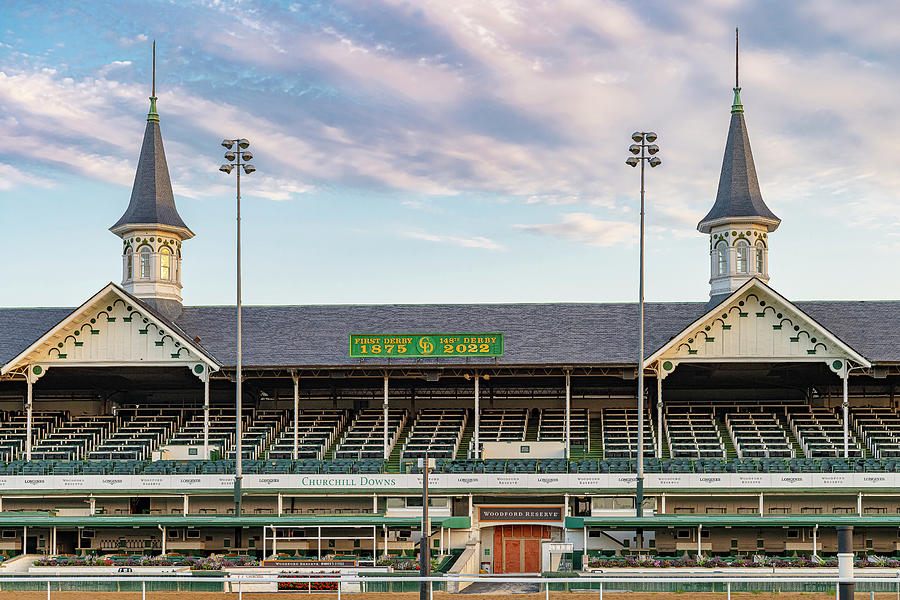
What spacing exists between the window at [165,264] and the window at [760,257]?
29.4 metres

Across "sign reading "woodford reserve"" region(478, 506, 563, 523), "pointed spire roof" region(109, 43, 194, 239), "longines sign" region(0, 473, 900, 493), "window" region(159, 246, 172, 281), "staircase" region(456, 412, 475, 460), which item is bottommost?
"sign reading "woodford reserve"" region(478, 506, 563, 523)

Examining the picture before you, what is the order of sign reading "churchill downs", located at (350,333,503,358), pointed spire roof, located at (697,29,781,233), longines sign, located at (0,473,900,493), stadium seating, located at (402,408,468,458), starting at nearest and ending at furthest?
longines sign, located at (0,473,900,493) → sign reading "churchill downs", located at (350,333,503,358) → stadium seating, located at (402,408,468,458) → pointed spire roof, located at (697,29,781,233)

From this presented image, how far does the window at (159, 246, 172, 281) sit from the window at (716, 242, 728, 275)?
90.5 feet

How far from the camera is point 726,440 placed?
48.9 metres

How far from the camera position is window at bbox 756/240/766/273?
179ft

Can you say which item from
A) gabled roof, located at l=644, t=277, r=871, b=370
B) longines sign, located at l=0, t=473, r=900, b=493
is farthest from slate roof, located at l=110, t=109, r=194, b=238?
gabled roof, located at l=644, t=277, r=871, b=370

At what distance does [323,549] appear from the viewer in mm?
41906

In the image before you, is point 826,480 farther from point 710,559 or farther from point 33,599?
point 33,599

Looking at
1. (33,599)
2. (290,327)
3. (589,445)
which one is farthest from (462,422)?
(33,599)

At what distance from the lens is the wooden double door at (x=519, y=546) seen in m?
45.2

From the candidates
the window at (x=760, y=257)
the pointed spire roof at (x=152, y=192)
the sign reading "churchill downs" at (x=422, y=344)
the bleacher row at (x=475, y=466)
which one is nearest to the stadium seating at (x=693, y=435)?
the bleacher row at (x=475, y=466)

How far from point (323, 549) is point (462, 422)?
11.5 m

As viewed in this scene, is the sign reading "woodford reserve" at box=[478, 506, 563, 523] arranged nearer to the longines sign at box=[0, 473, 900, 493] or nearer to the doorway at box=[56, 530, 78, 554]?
the longines sign at box=[0, 473, 900, 493]

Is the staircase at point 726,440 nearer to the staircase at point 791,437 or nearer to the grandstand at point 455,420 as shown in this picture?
the grandstand at point 455,420
